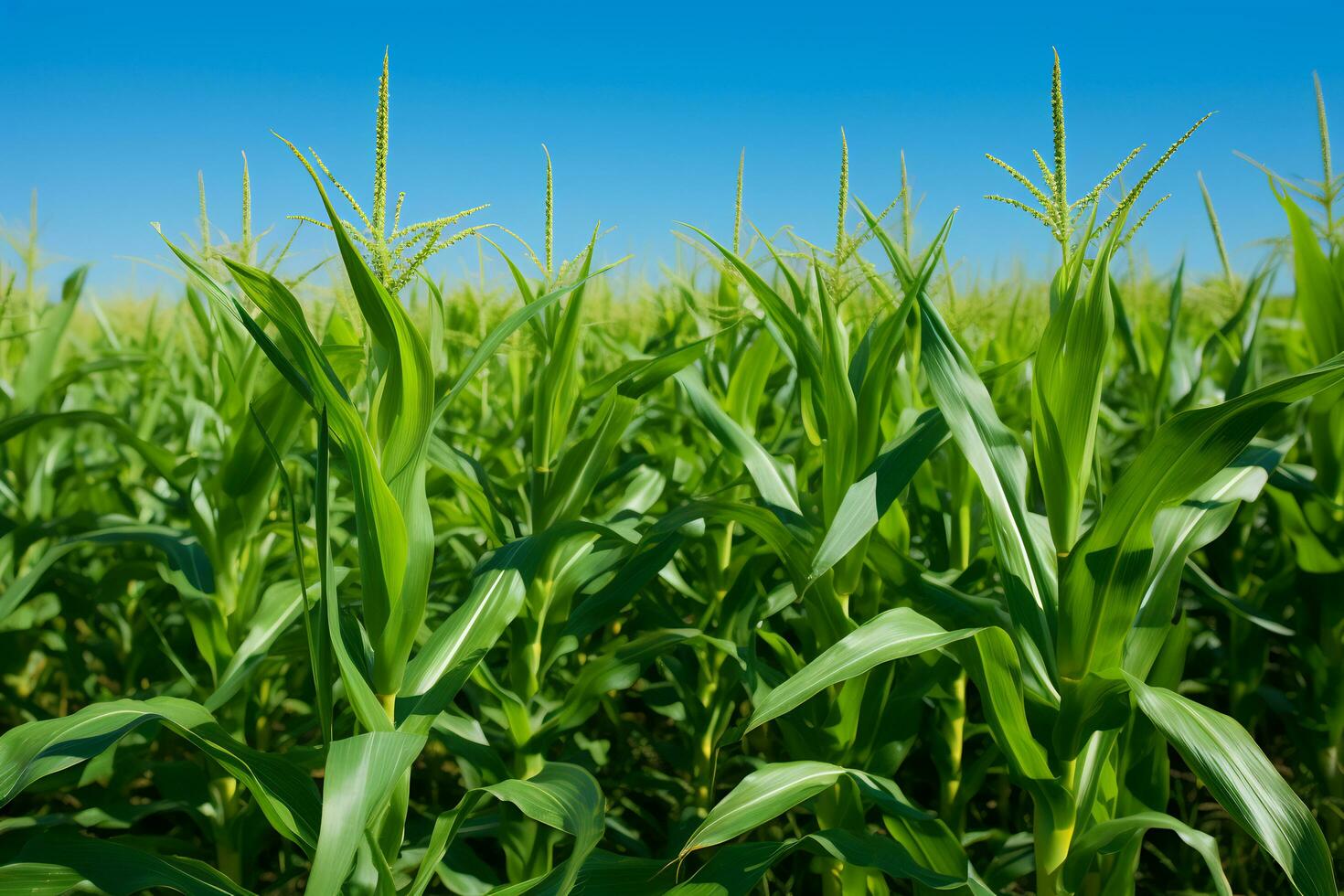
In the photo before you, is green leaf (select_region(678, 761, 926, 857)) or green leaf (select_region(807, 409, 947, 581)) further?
green leaf (select_region(807, 409, 947, 581))

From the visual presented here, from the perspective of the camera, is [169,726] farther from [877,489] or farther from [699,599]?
[699,599]

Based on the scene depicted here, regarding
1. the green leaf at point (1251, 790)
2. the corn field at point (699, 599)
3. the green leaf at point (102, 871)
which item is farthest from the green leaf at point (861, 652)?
the green leaf at point (102, 871)

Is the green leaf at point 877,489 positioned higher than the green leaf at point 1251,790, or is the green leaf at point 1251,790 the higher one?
the green leaf at point 877,489

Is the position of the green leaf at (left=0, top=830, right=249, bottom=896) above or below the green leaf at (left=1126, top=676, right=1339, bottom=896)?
below

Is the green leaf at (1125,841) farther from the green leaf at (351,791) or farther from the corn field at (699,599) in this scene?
the green leaf at (351,791)

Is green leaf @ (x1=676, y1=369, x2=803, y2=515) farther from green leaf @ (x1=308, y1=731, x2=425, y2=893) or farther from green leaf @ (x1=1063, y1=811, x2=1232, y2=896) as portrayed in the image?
green leaf @ (x1=308, y1=731, x2=425, y2=893)

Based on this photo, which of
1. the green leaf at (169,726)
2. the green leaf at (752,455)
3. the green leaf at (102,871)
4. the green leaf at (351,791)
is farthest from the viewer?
the green leaf at (752,455)

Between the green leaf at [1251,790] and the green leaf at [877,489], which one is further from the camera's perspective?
the green leaf at [877,489]

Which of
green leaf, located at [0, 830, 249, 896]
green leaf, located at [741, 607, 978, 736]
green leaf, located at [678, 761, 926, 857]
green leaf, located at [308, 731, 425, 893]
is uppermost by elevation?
green leaf, located at [741, 607, 978, 736]

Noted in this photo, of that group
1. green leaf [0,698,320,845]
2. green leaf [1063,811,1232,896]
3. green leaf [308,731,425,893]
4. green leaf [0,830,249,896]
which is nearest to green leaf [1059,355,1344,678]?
green leaf [1063,811,1232,896]

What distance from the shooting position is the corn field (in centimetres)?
134

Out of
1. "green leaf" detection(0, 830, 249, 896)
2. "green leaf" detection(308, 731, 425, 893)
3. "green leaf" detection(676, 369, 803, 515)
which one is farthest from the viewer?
"green leaf" detection(676, 369, 803, 515)

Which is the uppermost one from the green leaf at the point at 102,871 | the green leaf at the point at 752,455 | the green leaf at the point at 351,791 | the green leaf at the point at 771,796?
the green leaf at the point at 752,455

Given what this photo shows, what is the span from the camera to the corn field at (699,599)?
4.41ft
